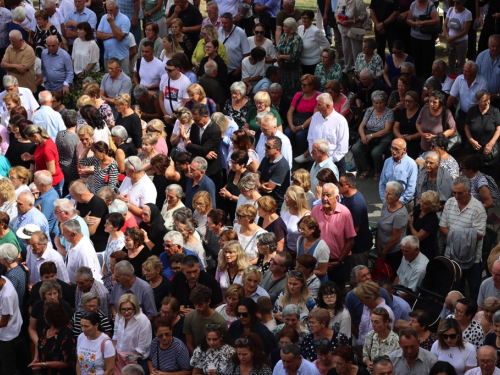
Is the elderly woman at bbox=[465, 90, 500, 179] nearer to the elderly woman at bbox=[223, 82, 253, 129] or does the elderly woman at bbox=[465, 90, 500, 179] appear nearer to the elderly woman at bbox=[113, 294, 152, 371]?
the elderly woman at bbox=[223, 82, 253, 129]

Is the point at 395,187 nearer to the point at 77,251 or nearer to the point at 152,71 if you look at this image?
the point at 77,251

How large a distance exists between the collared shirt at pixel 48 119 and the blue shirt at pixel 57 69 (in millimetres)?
2250

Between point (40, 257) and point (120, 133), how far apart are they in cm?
282

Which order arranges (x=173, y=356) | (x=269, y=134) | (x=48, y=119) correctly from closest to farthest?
1. (x=173, y=356)
2. (x=269, y=134)
3. (x=48, y=119)

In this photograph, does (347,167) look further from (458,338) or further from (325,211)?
(458,338)

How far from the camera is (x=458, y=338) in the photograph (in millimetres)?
8156

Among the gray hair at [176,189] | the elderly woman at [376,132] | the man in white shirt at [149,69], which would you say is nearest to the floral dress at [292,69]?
the elderly woman at [376,132]

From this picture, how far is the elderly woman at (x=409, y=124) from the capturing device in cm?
1249

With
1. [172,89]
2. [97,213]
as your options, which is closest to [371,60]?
[172,89]

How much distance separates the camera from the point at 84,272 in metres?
9.08

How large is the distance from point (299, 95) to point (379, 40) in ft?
9.71

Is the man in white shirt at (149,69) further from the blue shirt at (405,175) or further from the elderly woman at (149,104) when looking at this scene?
the blue shirt at (405,175)

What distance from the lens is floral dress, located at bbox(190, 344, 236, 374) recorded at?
326 inches

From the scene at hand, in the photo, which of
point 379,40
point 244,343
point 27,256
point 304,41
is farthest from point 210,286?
point 379,40
